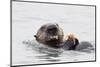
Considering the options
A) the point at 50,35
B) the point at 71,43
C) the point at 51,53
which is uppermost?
the point at 50,35

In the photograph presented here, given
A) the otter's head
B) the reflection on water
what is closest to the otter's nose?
the otter's head

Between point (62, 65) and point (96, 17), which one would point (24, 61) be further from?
point (96, 17)

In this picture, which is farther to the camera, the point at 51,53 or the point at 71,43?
the point at 71,43

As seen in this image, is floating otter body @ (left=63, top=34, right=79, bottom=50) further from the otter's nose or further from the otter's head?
the otter's nose

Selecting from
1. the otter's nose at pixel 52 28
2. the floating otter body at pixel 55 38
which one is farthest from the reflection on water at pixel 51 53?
the otter's nose at pixel 52 28

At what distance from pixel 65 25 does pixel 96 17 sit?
18.3 inches

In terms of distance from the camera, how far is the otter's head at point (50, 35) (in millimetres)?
2475

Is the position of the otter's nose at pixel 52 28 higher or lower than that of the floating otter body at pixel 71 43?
higher

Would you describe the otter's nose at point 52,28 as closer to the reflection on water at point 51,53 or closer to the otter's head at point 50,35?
the otter's head at point 50,35

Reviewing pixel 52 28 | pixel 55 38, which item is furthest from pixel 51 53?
pixel 52 28

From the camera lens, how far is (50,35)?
2.51 metres

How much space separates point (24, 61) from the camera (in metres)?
2.40

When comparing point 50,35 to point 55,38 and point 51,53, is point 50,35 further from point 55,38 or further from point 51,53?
point 51,53

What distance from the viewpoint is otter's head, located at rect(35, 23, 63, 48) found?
A: 2.47 metres
